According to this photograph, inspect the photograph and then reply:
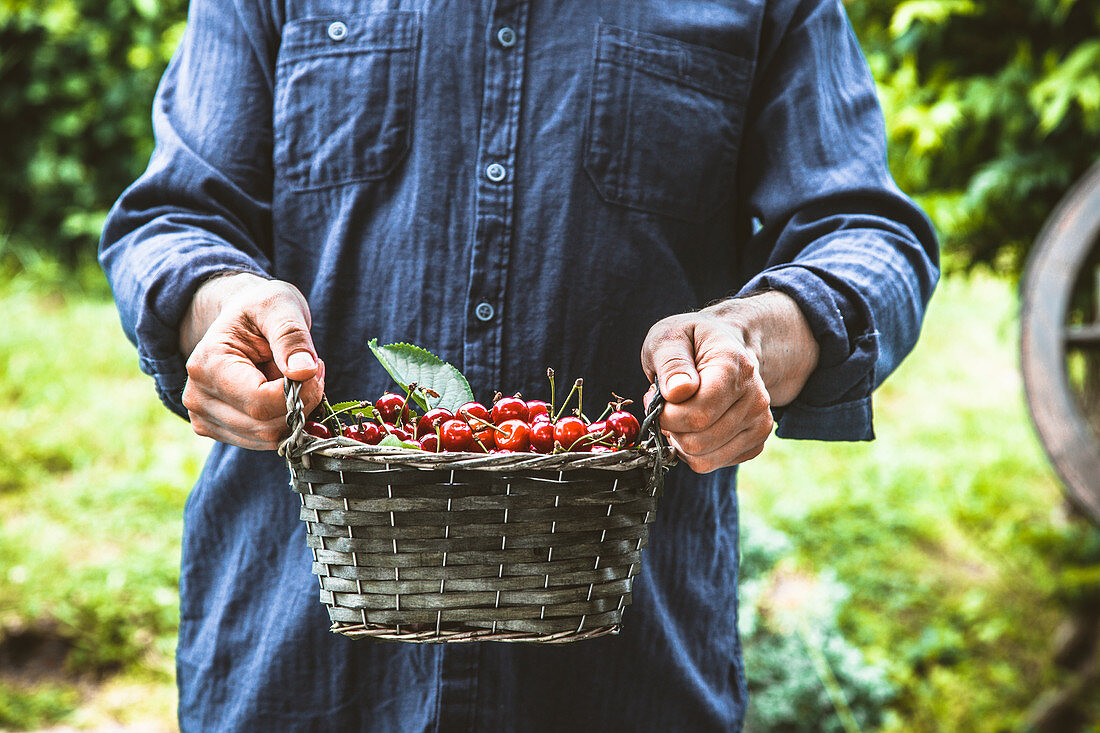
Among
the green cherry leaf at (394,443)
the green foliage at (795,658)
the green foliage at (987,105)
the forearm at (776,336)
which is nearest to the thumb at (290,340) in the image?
the green cherry leaf at (394,443)

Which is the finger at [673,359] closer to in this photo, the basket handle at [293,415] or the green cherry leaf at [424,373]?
the green cherry leaf at [424,373]

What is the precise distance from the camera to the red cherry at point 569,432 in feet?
3.38

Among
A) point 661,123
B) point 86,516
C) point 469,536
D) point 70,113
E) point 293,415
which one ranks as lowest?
point 86,516

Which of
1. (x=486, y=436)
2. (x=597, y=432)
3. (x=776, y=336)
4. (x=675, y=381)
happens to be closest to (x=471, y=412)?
(x=486, y=436)

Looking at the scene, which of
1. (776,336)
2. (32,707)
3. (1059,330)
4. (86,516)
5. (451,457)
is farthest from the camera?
(86,516)

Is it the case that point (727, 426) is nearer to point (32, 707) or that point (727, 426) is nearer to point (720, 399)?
point (720, 399)

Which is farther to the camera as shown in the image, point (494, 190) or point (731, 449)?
point (494, 190)

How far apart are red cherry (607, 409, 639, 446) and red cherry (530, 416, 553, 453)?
0.07 meters

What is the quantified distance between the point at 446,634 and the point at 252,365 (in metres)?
0.35

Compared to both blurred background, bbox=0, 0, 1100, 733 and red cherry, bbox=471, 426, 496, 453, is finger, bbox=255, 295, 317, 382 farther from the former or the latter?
blurred background, bbox=0, 0, 1100, 733

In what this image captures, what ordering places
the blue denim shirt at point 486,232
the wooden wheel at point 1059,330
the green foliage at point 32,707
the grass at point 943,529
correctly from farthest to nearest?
1. the grass at point 943,529
2. the green foliage at point 32,707
3. the wooden wheel at point 1059,330
4. the blue denim shirt at point 486,232

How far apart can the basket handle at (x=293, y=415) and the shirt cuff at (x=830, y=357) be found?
52 cm

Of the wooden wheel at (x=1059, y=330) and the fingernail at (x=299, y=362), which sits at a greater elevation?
the fingernail at (x=299, y=362)

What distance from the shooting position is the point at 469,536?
96 centimetres
